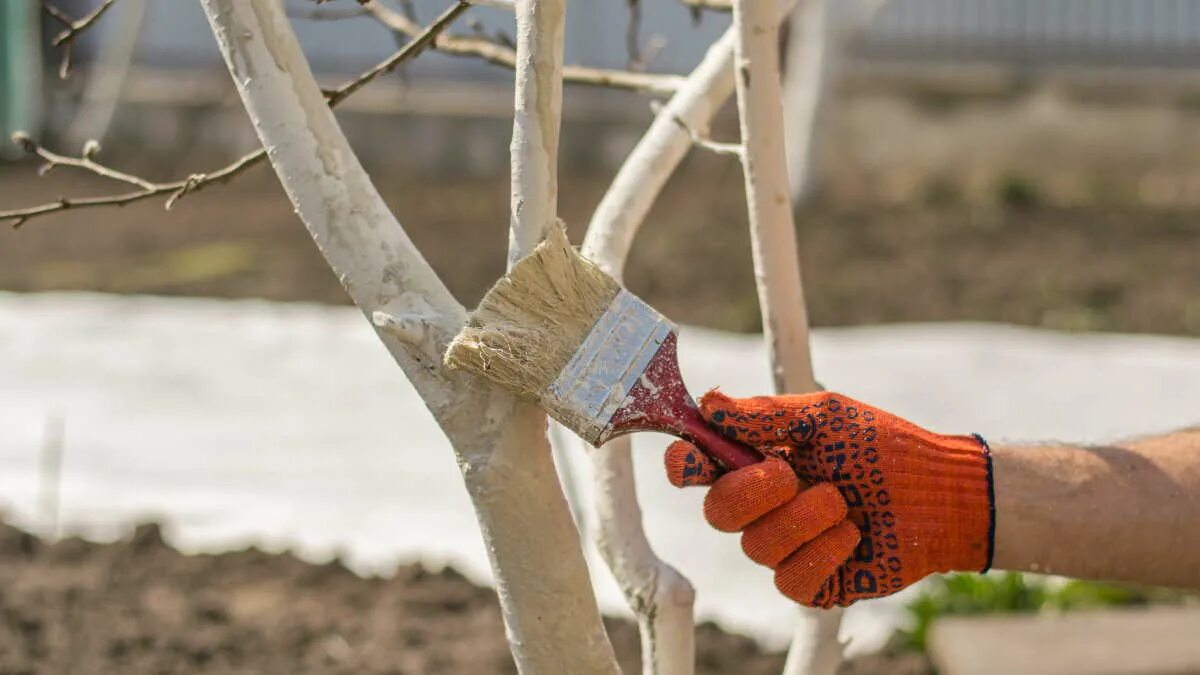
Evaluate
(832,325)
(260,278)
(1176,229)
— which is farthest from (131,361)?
(1176,229)

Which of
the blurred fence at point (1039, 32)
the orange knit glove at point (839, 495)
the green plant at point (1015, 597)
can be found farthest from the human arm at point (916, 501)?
the blurred fence at point (1039, 32)

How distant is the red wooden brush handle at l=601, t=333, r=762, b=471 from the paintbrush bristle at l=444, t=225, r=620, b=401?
0.28ft

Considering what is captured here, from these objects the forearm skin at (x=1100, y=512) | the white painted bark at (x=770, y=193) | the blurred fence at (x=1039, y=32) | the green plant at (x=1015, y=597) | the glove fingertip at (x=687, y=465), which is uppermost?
the blurred fence at (x=1039, y=32)

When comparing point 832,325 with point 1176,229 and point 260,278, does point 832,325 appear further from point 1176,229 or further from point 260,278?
point 260,278

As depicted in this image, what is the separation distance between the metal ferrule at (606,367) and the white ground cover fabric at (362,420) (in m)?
2.19

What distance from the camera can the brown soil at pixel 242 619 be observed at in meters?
3.33

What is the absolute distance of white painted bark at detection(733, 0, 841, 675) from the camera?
183 cm

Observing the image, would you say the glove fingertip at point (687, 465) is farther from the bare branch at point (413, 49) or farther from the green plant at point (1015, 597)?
the green plant at point (1015, 597)

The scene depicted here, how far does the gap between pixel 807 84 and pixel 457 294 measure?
244 cm

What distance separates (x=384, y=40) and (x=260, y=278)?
13.3 ft

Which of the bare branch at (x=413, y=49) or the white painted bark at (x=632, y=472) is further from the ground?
the bare branch at (x=413, y=49)

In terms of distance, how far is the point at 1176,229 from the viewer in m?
7.59

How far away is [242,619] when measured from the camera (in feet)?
11.9

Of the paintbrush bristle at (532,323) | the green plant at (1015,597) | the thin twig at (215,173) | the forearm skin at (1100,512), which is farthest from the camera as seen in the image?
the green plant at (1015,597)
